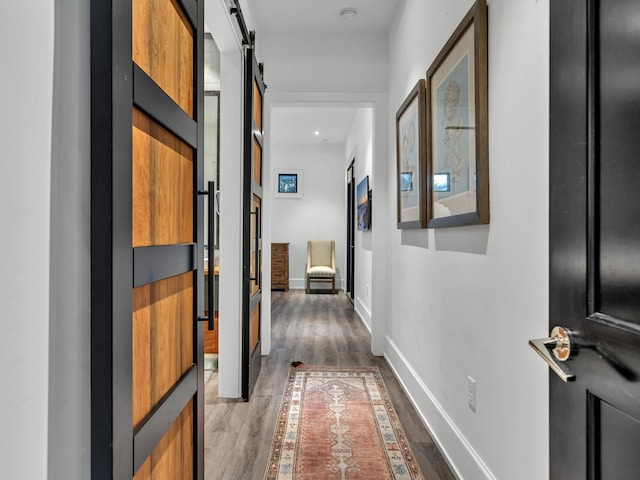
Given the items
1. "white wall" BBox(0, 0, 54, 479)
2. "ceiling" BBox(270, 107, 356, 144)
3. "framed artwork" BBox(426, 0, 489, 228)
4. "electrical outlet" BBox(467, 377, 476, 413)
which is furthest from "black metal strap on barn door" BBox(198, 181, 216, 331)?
"ceiling" BBox(270, 107, 356, 144)

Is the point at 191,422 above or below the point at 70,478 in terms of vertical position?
below

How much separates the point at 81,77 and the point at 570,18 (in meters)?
0.87

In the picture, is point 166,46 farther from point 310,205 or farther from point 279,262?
point 310,205

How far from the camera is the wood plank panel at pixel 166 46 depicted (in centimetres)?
95

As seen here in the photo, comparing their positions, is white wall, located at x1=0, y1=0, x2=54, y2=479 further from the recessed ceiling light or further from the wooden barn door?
the recessed ceiling light

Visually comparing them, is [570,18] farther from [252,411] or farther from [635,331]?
[252,411]

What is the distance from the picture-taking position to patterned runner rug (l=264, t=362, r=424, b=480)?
5.99 ft

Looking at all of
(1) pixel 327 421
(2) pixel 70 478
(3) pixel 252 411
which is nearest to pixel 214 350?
(3) pixel 252 411

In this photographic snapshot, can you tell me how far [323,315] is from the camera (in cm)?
537

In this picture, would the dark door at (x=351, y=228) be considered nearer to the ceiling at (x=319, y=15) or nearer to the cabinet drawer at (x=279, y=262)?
the cabinet drawer at (x=279, y=262)

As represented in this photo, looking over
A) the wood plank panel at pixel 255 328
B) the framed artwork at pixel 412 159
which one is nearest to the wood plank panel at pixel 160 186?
the framed artwork at pixel 412 159

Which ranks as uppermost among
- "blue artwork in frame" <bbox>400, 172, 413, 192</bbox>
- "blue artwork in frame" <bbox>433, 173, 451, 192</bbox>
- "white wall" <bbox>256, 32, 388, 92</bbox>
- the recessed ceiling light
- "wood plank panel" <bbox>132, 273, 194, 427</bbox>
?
the recessed ceiling light

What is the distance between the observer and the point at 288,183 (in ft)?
26.5

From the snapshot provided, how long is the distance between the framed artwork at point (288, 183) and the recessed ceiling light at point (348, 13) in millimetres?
4746
